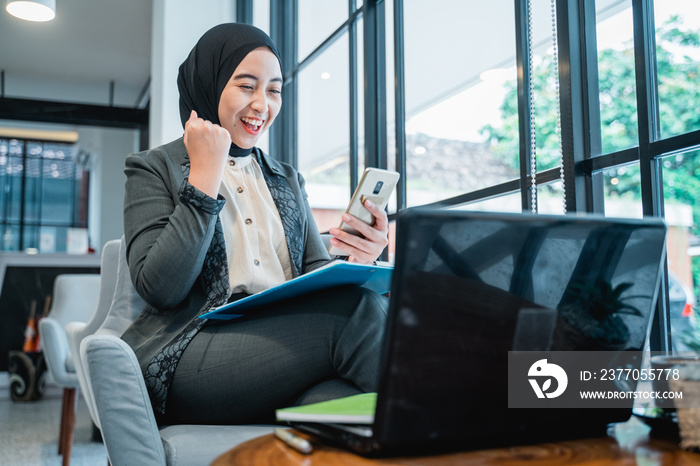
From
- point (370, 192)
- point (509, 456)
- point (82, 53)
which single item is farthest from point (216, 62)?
point (82, 53)

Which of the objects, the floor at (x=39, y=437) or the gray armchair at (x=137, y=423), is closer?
the gray armchair at (x=137, y=423)

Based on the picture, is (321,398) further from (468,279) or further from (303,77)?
(303,77)

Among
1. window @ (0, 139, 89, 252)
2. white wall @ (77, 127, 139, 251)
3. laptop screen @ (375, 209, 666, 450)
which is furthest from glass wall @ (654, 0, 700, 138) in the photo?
window @ (0, 139, 89, 252)

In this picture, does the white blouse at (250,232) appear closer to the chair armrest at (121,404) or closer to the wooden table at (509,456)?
the chair armrest at (121,404)

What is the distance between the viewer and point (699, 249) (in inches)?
53.1

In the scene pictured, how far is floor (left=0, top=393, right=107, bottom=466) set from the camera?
8.92ft

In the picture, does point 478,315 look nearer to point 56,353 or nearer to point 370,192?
point 370,192

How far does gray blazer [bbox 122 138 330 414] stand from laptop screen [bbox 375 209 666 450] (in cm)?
62

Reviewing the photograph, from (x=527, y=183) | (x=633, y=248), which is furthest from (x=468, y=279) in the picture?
(x=527, y=183)

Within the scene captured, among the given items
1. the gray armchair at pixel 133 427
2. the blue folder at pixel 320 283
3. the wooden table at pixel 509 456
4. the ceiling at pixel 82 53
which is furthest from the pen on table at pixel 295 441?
the ceiling at pixel 82 53

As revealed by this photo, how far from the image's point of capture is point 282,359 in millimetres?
946

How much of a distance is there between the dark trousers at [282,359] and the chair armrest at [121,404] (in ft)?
0.22

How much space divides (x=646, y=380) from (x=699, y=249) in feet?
2.68

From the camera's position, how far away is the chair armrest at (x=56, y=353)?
9.14 ft
